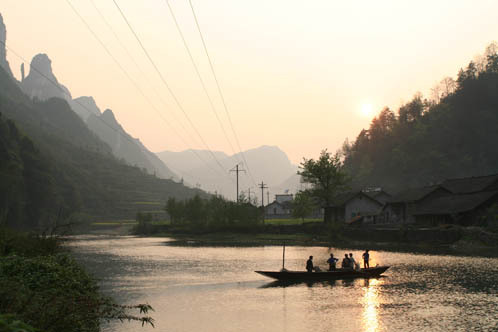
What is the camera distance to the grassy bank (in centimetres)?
1067

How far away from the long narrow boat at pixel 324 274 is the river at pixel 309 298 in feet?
3.16

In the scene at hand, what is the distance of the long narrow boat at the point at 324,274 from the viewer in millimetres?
40406

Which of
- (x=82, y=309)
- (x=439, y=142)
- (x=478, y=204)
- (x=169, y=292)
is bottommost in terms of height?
(x=169, y=292)

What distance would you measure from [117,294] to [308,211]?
Answer: 91.9 m

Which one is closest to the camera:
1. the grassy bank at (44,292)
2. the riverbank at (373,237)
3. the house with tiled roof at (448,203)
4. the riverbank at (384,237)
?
the grassy bank at (44,292)

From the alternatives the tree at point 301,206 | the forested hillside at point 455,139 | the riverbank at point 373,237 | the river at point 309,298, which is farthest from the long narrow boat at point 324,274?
the forested hillside at point 455,139

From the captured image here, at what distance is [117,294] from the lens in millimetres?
35031

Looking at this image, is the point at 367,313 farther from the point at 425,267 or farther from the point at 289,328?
the point at 425,267

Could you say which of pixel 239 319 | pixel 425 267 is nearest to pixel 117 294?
pixel 239 319

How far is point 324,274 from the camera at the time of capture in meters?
41.8

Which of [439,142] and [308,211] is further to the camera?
[439,142]

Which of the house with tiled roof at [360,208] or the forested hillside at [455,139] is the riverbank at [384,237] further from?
the forested hillside at [455,139]

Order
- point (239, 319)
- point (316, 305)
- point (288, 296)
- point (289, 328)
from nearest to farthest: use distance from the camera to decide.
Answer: point (289, 328), point (239, 319), point (316, 305), point (288, 296)

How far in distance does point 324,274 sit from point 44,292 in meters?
30.7
